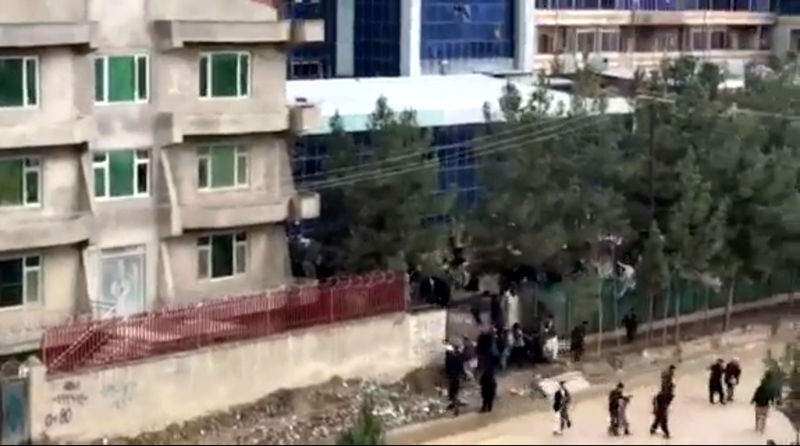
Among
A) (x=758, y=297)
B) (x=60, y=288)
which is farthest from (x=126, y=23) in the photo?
(x=758, y=297)

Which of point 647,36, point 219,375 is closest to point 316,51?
point 647,36

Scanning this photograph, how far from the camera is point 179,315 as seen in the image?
32.8m

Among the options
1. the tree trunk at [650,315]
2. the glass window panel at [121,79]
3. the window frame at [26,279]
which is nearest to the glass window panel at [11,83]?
the glass window panel at [121,79]

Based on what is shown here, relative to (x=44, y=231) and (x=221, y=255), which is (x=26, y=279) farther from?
(x=221, y=255)

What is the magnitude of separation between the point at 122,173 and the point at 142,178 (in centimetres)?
54

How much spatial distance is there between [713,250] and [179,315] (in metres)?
14.5

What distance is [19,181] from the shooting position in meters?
34.4

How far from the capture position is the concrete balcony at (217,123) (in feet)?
120

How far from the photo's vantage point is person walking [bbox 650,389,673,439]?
33.2 m

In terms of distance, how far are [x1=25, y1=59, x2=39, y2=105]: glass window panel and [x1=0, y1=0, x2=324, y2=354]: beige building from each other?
0.09ft

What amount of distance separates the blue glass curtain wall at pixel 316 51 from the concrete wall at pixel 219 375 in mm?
26610

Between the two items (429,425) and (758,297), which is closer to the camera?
(429,425)

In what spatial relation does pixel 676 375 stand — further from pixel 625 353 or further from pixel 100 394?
pixel 100 394

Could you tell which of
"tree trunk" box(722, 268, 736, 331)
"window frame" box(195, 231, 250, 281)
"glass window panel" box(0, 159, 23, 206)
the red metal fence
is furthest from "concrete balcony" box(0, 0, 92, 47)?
"tree trunk" box(722, 268, 736, 331)
